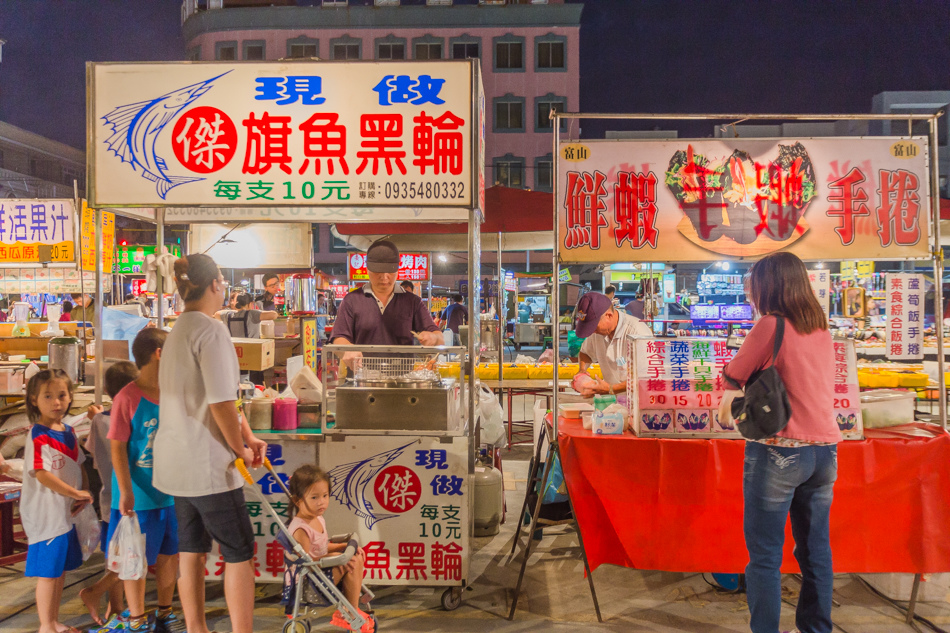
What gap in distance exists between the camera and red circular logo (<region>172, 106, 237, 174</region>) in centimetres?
359

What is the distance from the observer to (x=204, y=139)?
3.60m

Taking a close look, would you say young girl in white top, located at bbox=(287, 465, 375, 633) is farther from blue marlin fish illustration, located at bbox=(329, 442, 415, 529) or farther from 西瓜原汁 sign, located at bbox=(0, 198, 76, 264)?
西瓜原汁 sign, located at bbox=(0, 198, 76, 264)

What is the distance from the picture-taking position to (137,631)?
10.0 ft

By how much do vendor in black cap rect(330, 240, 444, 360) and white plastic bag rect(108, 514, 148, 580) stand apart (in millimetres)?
1691

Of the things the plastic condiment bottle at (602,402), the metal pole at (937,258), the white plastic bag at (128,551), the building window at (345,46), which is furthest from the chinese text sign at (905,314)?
the building window at (345,46)

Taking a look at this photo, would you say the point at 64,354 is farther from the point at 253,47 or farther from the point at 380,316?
the point at 253,47

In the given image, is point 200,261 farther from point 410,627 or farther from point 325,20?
point 325,20

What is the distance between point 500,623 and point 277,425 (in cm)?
176

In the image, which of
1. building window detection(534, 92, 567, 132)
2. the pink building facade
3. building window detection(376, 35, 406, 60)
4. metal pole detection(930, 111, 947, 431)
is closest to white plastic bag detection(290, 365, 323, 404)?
metal pole detection(930, 111, 947, 431)

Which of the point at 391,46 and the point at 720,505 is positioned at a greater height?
the point at 391,46

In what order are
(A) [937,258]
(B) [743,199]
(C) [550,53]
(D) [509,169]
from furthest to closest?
(D) [509,169] < (C) [550,53] < (B) [743,199] < (A) [937,258]

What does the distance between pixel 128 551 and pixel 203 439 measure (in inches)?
33.5

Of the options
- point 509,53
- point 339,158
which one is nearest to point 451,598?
point 339,158

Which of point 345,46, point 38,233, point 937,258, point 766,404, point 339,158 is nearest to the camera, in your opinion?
point 766,404
